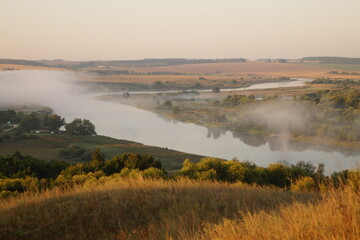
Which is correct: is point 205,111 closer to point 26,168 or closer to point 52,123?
point 52,123

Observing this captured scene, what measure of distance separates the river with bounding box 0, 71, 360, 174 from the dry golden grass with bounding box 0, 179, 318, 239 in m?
17.0

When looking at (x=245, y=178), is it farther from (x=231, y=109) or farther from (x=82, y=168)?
(x=231, y=109)

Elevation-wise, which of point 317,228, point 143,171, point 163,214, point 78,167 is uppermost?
point 317,228

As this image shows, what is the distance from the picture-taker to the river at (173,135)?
213 ft

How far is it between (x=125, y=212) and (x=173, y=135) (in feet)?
248

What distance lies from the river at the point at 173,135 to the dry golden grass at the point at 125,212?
1704 centimetres

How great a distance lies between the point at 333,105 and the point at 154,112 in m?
57.8

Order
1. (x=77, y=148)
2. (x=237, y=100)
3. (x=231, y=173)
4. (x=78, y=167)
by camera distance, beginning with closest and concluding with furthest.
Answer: (x=231, y=173), (x=78, y=167), (x=77, y=148), (x=237, y=100)

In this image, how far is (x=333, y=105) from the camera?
99.9 meters

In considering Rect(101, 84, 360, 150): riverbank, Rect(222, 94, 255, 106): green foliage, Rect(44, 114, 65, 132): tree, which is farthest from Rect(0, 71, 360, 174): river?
Rect(222, 94, 255, 106): green foliage

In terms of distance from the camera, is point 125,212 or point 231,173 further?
point 231,173

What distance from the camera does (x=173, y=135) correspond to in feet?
275

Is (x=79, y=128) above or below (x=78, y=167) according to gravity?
below

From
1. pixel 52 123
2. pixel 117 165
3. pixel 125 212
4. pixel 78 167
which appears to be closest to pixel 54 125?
pixel 52 123
